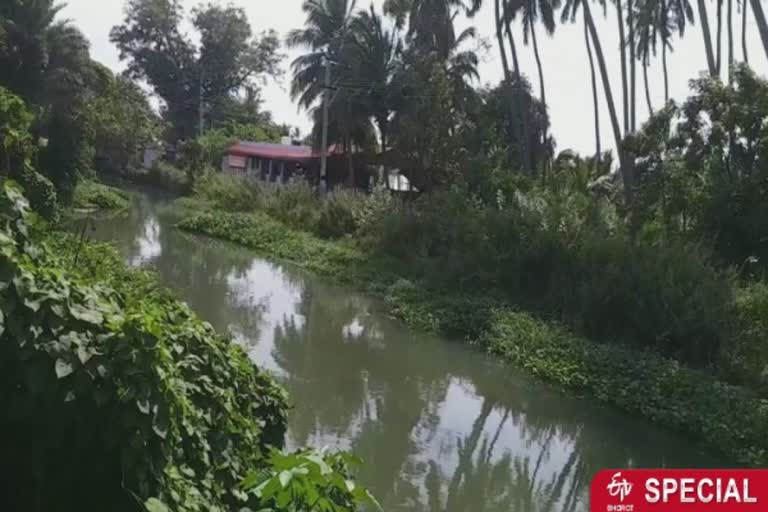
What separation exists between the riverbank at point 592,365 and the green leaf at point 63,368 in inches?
249

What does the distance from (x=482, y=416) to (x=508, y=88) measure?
17.7 meters

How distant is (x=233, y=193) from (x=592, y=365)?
1781 cm

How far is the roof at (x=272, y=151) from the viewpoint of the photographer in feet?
105

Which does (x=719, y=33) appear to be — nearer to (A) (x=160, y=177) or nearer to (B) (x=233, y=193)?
(B) (x=233, y=193)

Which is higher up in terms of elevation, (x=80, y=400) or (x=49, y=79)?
(x=49, y=79)

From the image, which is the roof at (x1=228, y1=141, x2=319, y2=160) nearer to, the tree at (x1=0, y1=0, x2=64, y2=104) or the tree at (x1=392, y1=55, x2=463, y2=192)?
the tree at (x1=392, y1=55, x2=463, y2=192)

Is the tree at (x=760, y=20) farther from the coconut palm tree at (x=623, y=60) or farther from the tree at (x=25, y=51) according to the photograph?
the tree at (x=25, y=51)

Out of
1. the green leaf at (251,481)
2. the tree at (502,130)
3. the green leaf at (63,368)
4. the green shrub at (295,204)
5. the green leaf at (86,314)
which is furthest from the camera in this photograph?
the green shrub at (295,204)

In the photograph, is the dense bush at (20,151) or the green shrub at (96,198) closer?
the dense bush at (20,151)

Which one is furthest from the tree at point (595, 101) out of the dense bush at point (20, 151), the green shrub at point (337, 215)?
the dense bush at point (20, 151)

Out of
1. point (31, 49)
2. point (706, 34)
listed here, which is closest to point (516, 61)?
point (706, 34)

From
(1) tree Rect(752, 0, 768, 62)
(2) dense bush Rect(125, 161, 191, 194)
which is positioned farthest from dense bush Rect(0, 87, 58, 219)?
(2) dense bush Rect(125, 161, 191, 194)

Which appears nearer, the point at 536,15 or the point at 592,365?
the point at 592,365

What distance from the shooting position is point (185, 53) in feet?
155
